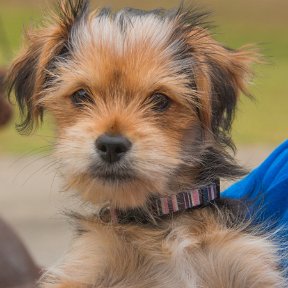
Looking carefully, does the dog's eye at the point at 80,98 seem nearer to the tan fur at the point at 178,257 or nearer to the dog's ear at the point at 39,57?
the dog's ear at the point at 39,57

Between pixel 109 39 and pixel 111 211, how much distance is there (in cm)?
80

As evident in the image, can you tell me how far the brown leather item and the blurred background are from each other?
290 millimetres

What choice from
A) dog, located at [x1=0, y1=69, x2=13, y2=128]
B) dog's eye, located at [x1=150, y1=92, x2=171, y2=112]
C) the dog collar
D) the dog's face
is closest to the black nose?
the dog's face

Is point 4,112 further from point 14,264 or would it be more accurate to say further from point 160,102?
point 160,102

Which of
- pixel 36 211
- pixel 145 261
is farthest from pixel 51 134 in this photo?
pixel 36 211

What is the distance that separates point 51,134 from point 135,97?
23.3 inches

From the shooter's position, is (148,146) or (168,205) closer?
(148,146)

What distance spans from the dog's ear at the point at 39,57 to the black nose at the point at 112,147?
592 mm

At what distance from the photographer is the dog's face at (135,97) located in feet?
13.2

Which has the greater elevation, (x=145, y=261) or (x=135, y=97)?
(x=135, y=97)

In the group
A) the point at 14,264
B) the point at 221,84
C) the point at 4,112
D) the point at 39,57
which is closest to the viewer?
the point at 221,84

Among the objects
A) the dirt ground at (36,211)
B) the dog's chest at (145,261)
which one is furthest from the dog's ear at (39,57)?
the dirt ground at (36,211)

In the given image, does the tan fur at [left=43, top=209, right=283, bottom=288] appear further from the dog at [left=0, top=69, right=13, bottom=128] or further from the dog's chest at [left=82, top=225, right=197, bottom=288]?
the dog at [left=0, top=69, right=13, bottom=128]

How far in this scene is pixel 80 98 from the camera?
4188mm
